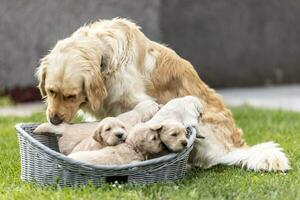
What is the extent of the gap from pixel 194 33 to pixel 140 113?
681cm

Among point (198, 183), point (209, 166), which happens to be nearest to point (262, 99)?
point (209, 166)

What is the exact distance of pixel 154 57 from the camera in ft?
21.7

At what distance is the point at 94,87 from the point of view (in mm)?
6141

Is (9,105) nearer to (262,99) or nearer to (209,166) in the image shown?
(262,99)

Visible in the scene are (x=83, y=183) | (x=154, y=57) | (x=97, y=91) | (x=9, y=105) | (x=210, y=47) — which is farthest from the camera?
(x=210, y=47)

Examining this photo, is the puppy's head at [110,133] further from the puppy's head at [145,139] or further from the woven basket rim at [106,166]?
the woven basket rim at [106,166]

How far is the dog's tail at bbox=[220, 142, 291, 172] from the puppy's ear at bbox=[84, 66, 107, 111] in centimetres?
119

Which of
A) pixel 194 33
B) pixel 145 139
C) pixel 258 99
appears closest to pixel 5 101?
pixel 194 33

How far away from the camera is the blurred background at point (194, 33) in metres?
12.1

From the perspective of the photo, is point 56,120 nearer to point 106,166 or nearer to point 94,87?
point 94,87

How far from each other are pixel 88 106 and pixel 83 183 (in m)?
0.86

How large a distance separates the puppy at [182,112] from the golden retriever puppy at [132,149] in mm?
233

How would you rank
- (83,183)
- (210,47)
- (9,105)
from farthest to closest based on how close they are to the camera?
(210,47) → (9,105) → (83,183)

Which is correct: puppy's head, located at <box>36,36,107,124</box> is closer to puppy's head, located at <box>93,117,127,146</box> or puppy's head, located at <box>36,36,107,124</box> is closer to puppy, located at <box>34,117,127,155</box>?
puppy, located at <box>34,117,127,155</box>
